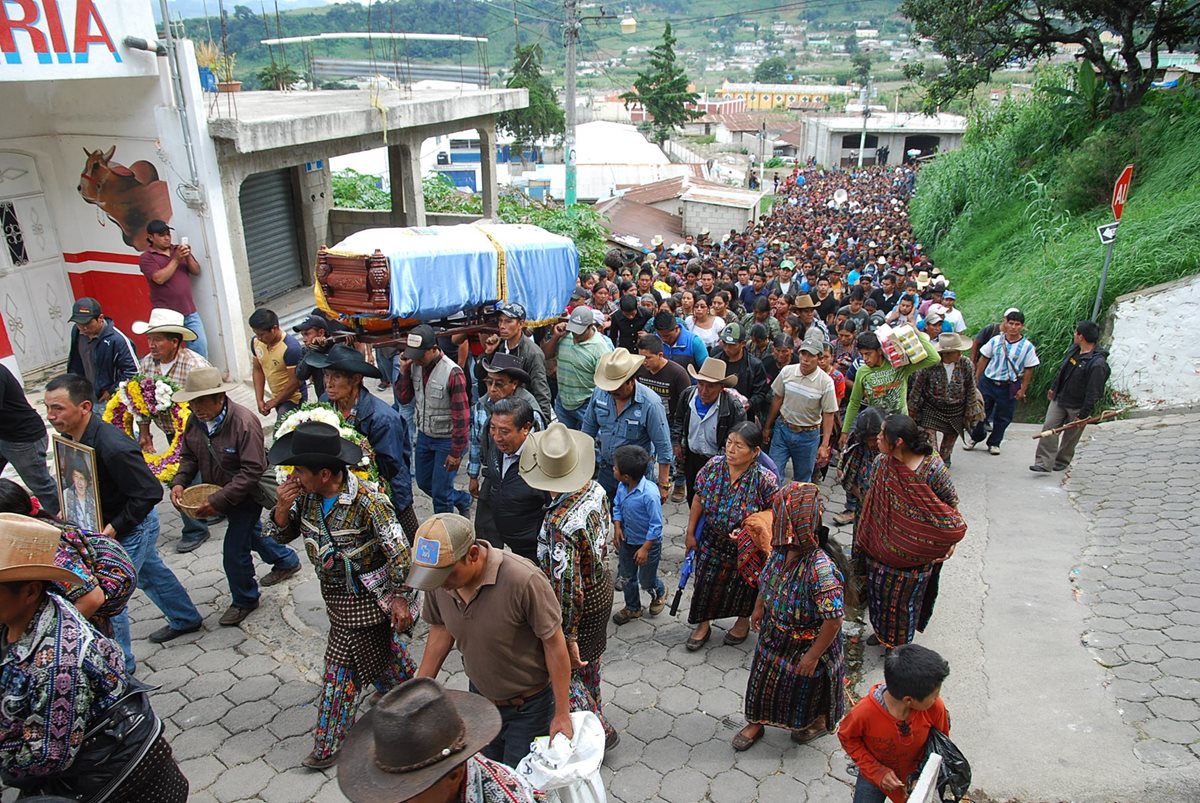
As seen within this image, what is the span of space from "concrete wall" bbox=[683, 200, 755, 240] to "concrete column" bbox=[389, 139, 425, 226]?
22318 millimetres

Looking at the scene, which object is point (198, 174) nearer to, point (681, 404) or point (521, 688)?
point (681, 404)

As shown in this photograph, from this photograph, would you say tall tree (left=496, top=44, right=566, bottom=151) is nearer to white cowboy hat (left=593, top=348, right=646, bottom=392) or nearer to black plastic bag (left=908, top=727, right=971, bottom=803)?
white cowboy hat (left=593, top=348, right=646, bottom=392)

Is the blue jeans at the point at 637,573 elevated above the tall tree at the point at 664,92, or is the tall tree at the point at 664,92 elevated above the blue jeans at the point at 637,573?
the tall tree at the point at 664,92

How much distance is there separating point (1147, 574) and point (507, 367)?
14.9 feet

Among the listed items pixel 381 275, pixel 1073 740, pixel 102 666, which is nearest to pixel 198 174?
pixel 381 275

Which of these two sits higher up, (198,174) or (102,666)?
(198,174)

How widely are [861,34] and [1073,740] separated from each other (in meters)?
200

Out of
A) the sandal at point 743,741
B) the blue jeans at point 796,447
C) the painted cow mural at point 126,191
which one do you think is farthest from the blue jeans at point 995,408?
the painted cow mural at point 126,191

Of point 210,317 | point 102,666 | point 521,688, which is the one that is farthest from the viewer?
point 210,317

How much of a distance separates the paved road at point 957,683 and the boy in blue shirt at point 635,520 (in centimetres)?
37

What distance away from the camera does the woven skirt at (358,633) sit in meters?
3.78

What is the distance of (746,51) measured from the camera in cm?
18712

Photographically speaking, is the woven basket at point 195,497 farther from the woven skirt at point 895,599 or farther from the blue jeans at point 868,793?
the woven skirt at point 895,599

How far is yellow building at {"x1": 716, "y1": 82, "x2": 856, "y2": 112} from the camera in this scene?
106 meters
